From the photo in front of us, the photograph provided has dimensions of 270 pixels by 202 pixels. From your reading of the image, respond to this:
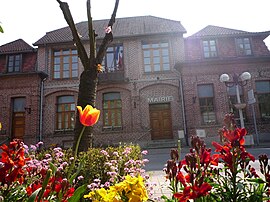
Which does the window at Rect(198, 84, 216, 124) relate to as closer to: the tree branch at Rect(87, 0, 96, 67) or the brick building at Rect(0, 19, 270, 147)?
the brick building at Rect(0, 19, 270, 147)

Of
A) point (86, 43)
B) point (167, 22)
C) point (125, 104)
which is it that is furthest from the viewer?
point (167, 22)

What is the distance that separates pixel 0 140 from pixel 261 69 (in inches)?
813

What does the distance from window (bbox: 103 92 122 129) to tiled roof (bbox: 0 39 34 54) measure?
26.4ft

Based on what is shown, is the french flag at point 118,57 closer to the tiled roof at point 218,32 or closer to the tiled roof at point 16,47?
the tiled roof at point 218,32

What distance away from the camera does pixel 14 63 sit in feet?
60.0

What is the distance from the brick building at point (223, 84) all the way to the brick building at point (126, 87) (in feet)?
3.58

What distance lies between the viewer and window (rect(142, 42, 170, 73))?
17.7 m

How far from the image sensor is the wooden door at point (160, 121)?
1664 cm

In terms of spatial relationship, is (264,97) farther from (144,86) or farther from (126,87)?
(126,87)

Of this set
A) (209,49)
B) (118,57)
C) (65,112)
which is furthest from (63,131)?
(209,49)

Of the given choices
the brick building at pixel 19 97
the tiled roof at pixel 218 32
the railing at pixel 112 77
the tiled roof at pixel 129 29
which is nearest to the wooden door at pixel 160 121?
the railing at pixel 112 77

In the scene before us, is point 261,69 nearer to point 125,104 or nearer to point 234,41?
point 234,41

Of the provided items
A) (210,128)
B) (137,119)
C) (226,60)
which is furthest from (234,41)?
(137,119)

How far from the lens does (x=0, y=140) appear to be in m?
16.7
